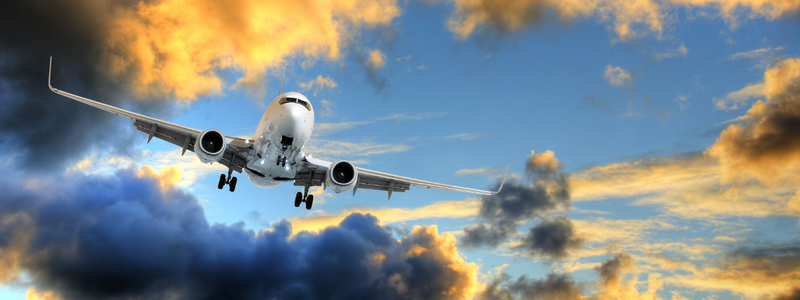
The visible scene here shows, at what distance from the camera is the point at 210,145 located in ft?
90.6

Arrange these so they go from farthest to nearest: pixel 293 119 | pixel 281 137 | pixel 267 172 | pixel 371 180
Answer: pixel 371 180
pixel 267 172
pixel 281 137
pixel 293 119

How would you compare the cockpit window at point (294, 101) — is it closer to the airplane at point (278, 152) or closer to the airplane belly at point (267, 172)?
the airplane at point (278, 152)

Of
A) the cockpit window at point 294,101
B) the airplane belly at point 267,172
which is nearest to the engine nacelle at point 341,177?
the airplane belly at point 267,172

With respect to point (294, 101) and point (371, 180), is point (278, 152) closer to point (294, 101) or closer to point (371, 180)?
point (294, 101)

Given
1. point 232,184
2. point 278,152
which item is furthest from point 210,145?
point 232,184

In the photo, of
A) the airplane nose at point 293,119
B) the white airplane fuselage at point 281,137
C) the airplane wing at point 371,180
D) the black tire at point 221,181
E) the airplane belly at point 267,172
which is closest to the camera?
the airplane nose at point 293,119

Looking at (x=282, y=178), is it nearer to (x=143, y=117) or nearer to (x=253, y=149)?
(x=253, y=149)

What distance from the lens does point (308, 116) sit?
87.2 feet

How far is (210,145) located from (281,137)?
4.52 meters

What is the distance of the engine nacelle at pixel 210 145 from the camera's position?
26830 millimetres

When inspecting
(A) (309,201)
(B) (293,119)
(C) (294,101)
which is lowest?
(A) (309,201)

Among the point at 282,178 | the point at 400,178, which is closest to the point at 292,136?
the point at 282,178

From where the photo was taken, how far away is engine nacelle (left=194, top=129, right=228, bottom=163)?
26830 millimetres

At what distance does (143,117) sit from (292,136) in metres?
10.6
